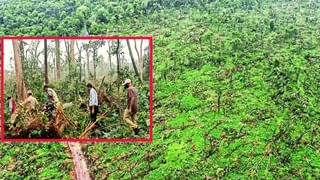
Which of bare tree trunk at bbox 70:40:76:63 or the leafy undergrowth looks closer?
bare tree trunk at bbox 70:40:76:63

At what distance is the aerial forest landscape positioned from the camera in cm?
781

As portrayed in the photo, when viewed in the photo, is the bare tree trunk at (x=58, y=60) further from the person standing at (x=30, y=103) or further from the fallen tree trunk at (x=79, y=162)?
the fallen tree trunk at (x=79, y=162)

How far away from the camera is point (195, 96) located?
37.1 ft

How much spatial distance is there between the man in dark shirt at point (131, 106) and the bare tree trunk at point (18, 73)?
4.49ft

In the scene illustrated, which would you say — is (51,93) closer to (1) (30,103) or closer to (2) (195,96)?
(1) (30,103)

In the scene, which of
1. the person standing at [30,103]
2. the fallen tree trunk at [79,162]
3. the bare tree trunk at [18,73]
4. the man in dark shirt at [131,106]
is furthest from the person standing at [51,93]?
the fallen tree trunk at [79,162]

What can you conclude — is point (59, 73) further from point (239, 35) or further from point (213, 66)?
point (239, 35)

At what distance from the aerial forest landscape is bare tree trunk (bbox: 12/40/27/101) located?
108 millimetres

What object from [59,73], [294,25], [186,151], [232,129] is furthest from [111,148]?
[294,25]

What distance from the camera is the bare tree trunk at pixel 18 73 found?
7.68m

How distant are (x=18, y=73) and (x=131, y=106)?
1641mm

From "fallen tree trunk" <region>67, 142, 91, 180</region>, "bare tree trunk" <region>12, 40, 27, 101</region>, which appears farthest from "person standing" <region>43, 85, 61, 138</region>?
"fallen tree trunk" <region>67, 142, 91, 180</region>

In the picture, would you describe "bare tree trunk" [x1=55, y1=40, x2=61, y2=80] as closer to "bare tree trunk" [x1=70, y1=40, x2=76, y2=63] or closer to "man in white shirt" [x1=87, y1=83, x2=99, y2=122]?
"bare tree trunk" [x1=70, y1=40, x2=76, y2=63]

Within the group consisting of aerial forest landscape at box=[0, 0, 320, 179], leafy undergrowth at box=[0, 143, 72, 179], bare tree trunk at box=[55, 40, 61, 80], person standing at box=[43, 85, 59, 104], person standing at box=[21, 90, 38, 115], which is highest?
bare tree trunk at box=[55, 40, 61, 80]
